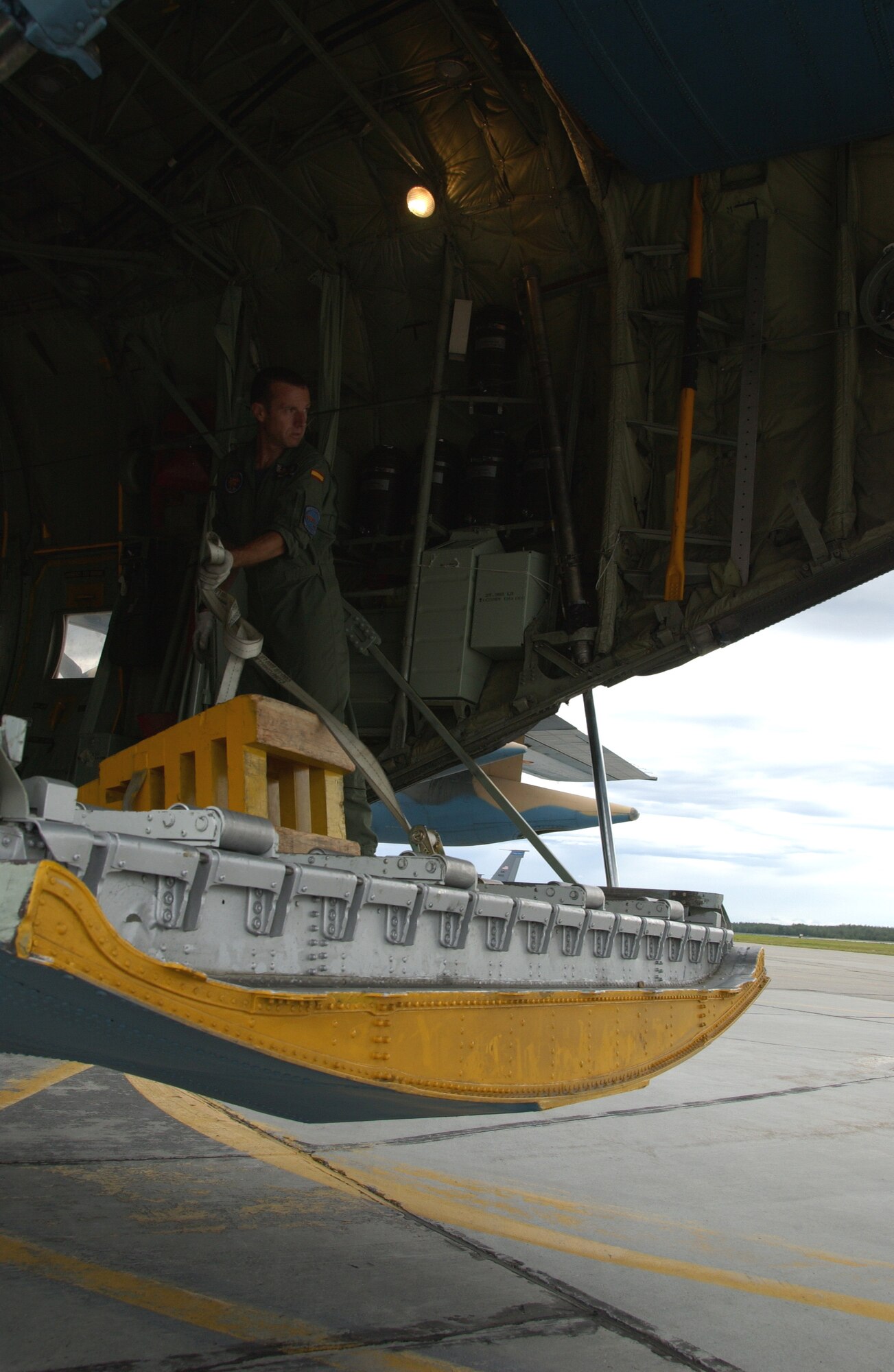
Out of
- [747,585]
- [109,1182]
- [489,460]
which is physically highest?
[489,460]

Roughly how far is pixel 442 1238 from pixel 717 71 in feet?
15.9

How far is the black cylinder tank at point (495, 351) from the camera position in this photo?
679 cm

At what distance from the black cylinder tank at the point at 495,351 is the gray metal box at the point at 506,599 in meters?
1.14

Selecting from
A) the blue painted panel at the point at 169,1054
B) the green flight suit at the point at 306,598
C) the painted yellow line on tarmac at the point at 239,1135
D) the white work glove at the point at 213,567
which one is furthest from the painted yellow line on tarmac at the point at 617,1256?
the white work glove at the point at 213,567

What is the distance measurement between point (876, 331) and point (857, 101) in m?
1.09

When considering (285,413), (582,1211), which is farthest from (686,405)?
(582,1211)

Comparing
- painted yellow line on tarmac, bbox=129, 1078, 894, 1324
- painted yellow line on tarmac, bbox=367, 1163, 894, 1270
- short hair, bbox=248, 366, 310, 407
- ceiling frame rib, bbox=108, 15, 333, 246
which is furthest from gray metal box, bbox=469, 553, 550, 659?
painted yellow line on tarmac, bbox=367, 1163, 894, 1270

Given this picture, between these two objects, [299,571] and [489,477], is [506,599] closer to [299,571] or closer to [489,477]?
[489,477]

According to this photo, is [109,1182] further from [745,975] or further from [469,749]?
[469,749]

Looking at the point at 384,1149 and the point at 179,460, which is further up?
the point at 179,460

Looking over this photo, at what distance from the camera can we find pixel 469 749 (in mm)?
6656

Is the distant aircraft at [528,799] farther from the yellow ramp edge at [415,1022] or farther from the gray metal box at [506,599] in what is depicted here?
the yellow ramp edge at [415,1022]

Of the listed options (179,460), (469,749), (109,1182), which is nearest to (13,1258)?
(109,1182)

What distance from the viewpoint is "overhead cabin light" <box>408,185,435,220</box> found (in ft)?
21.7
